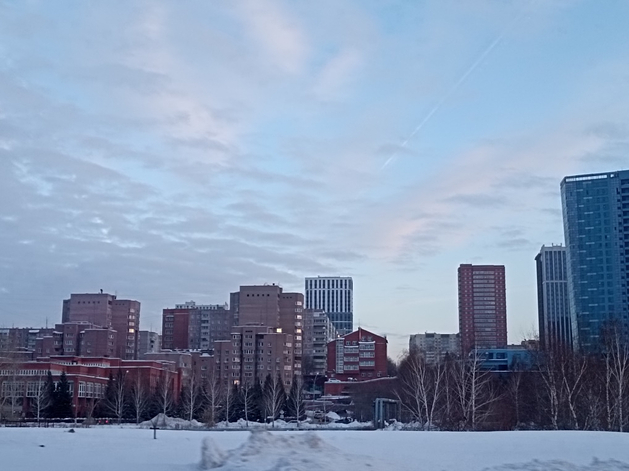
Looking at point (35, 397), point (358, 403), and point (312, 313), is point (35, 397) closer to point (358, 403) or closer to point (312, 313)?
point (358, 403)

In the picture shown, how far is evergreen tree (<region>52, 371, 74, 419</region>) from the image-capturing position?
6906 centimetres

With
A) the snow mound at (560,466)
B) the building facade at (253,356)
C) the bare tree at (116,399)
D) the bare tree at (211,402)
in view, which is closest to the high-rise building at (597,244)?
the building facade at (253,356)

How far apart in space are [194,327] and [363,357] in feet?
152

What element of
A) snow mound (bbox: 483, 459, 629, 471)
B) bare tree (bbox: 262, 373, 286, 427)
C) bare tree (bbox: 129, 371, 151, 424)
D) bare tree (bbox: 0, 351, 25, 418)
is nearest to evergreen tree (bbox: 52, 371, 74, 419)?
bare tree (bbox: 0, 351, 25, 418)

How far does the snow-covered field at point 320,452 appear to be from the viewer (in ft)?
47.6

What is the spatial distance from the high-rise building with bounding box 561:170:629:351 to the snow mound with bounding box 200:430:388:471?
4962 inches

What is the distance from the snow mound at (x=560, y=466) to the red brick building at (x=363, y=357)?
10154 centimetres

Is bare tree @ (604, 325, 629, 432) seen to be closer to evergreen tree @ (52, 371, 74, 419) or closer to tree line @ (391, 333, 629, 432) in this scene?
tree line @ (391, 333, 629, 432)

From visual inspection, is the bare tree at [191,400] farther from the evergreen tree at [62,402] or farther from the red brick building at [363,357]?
the red brick building at [363,357]

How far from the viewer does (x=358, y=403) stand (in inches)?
3590

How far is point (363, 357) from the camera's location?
121m

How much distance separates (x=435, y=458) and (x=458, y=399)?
35.8m

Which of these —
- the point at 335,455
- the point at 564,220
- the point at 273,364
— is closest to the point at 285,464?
the point at 335,455

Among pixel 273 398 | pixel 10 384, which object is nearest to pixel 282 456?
pixel 273 398
